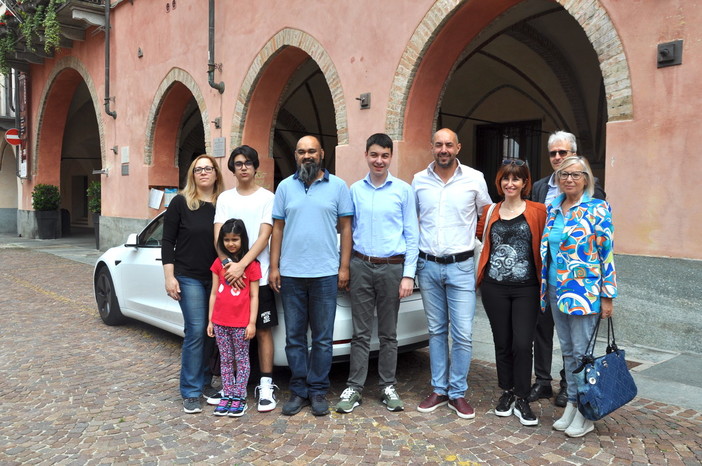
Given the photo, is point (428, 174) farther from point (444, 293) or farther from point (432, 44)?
point (432, 44)

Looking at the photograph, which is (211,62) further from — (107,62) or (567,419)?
(567,419)

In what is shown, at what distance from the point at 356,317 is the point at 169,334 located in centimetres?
298

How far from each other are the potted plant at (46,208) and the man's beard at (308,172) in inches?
715

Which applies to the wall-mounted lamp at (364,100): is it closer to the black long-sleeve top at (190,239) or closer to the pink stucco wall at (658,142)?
the pink stucco wall at (658,142)

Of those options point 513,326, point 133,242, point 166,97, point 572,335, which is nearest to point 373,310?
point 513,326

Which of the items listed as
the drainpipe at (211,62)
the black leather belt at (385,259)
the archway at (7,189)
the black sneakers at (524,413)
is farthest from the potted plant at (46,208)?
the black sneakers at (524,413)

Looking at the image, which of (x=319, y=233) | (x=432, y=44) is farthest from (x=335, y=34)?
(x=319, y=233)

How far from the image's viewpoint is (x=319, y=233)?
3.91 meters

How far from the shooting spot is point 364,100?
331 inches

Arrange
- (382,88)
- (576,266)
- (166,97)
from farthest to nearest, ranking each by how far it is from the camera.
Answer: (166,97) < (382,88) < (576,266)

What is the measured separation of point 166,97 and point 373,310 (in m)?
10.7

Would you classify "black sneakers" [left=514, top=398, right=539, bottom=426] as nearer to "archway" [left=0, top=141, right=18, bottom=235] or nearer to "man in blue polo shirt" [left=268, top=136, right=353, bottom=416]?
"man in blue polo shirt" [left=268, top=136, right=353, bottom=416]

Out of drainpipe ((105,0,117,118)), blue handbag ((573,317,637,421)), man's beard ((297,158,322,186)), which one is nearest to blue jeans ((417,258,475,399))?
blue handbag ((573,317,637,421))

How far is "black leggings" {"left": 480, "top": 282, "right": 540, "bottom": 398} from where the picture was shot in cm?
375
